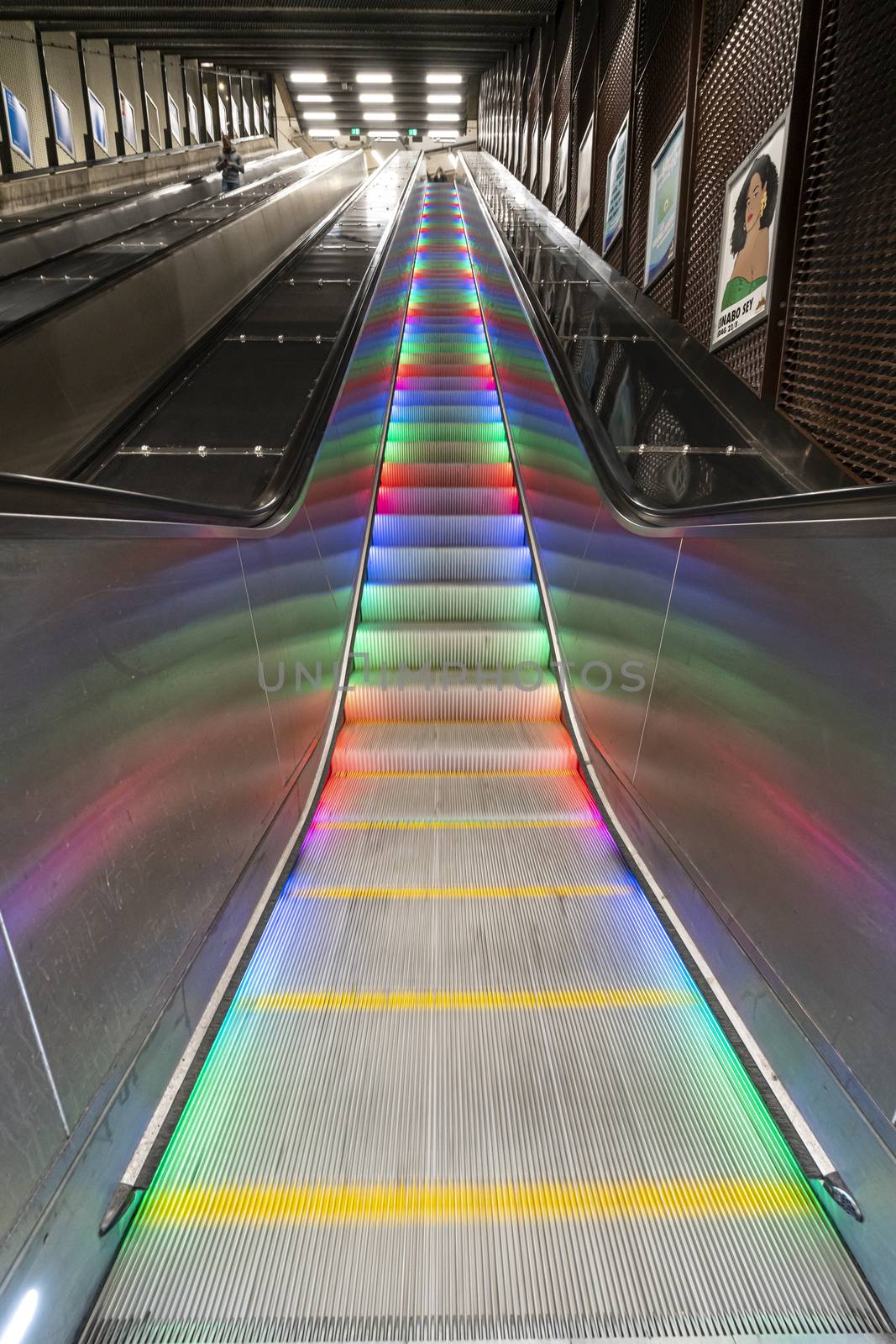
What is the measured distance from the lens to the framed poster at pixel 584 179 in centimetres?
830

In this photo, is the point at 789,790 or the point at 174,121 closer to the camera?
the point at 789,790

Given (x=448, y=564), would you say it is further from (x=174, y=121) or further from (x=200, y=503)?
(x=174, y=121)

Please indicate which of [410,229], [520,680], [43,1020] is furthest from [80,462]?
[410,229]

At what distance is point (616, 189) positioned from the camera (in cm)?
697

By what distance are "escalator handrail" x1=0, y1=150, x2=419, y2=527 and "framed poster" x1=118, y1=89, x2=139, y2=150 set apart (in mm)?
12867

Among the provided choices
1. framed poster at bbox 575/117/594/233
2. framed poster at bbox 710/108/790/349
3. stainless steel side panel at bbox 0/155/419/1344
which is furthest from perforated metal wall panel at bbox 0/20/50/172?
stainless steel side panel at bbox 0/155/419/1344

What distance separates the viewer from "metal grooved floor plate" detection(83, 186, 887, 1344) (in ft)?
3.81

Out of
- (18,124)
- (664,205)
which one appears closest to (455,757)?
(664,205)

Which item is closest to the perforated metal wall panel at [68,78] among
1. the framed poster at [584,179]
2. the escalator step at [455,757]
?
the framed poster at [584,179]

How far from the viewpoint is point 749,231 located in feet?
12.0

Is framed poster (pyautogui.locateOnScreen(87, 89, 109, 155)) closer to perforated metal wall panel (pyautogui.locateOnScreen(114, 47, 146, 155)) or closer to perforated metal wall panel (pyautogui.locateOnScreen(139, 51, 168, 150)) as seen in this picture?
perforated metal wall panel (pyautogui.locateOnScreen(114, 47, 146, 155))

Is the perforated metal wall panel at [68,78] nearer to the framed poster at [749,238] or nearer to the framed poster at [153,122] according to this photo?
the framed poster at [153,122]

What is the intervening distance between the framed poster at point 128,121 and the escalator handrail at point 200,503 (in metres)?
12.9

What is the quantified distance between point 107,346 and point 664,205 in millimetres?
4095
